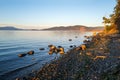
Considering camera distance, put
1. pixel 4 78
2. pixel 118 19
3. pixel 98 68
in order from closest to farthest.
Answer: pixel 98 68, pixel 4 78, pixel 118 19

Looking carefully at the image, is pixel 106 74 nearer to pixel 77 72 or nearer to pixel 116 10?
pixel 77 72

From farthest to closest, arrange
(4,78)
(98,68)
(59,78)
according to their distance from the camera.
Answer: (4,78), (98,68), (59,78)

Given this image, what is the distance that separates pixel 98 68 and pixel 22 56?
21.0 meters

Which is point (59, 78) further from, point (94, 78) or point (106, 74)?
point (106, 74)

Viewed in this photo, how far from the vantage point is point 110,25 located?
7056 centimetres

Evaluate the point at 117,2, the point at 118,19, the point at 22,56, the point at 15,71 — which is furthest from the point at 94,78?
the point at 117,2

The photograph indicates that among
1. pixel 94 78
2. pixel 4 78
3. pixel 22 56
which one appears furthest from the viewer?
pixel 22 56

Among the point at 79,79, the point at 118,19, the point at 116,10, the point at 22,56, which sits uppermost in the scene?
the point at 116,10

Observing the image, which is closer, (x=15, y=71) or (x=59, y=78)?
(x=59, y=78)

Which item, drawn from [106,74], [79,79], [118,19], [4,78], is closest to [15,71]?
[4,78]

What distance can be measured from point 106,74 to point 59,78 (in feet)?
13.5

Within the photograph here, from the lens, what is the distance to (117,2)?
5612 centimetres

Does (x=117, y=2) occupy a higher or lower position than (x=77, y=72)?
higher

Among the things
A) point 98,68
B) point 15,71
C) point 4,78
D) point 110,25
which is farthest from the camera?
point 110,25
